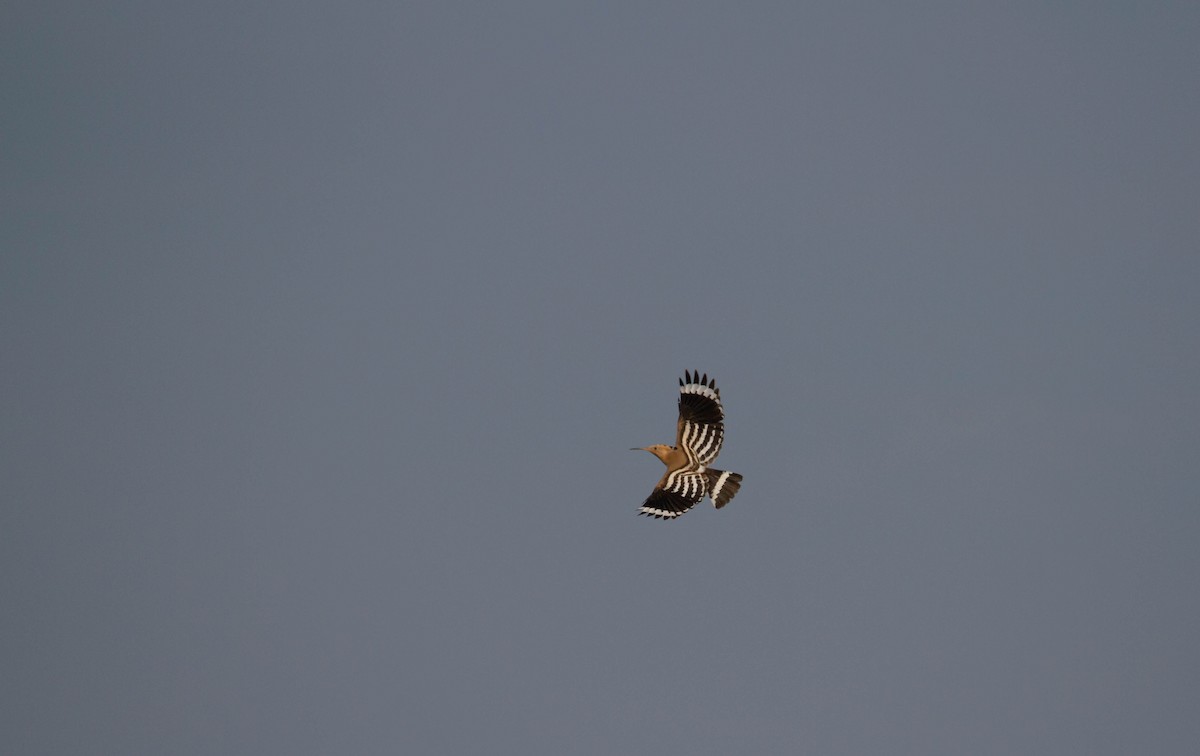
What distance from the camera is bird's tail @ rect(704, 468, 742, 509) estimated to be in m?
28.9

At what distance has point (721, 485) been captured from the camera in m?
29.1

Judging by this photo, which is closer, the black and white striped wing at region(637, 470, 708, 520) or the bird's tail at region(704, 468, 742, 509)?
the black and white striped wing at region(637, 470, 708, 520)

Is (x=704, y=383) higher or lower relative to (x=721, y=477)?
higher

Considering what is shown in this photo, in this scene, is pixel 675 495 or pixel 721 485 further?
pixel 721 485

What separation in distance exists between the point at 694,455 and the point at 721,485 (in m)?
1.12

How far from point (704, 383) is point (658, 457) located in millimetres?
1879

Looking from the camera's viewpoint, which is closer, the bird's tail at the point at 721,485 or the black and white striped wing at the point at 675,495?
the black and white striped wing at the point at 675,495

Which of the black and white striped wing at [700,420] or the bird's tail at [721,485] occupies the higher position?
the black and white striped wing at [700,420]

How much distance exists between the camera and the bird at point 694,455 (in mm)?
28781

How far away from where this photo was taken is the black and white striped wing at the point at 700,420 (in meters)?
30.1

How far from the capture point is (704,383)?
3053cm

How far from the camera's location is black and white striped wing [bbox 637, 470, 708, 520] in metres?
28.0

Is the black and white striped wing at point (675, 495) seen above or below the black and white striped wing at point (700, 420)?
below

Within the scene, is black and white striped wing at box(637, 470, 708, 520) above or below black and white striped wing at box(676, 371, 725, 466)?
below
